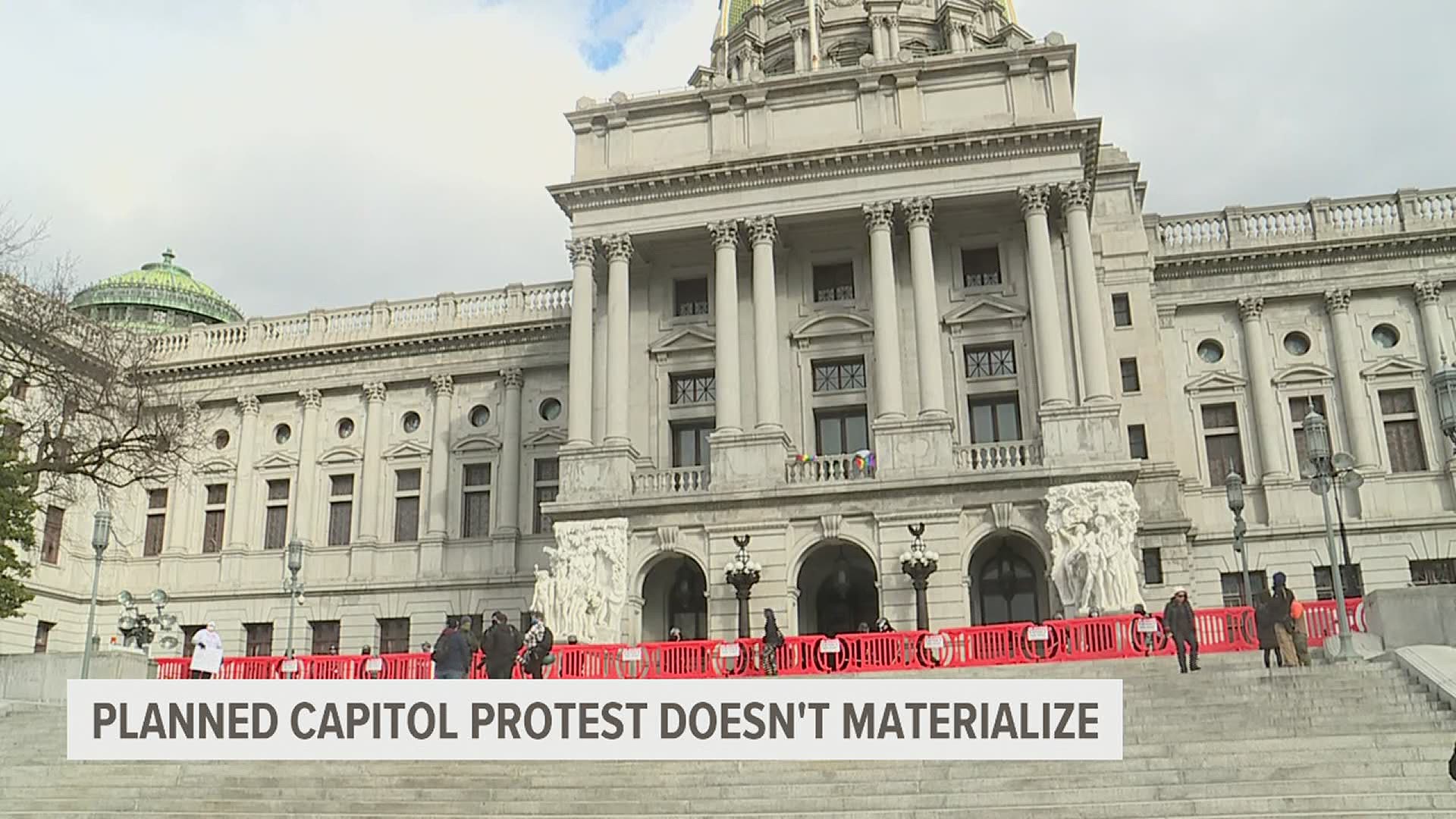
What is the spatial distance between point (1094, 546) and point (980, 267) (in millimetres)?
11001

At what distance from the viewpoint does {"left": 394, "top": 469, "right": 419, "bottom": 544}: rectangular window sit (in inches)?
1781

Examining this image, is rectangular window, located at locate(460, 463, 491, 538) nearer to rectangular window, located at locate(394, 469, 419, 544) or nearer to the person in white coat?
rectangular window, located at locate(394, 469, 419, 544)

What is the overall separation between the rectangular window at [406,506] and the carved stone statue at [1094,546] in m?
23.3

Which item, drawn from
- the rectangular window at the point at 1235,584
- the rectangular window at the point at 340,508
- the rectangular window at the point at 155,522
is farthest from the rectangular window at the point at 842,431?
the rectangular window at the point at 155,522

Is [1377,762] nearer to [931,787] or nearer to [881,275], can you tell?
[931,787]

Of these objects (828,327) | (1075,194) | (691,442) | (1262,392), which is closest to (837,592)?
(691,442)

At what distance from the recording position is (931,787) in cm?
1534

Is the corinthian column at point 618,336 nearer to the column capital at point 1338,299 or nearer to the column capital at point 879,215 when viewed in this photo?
the column capital at point 879,215

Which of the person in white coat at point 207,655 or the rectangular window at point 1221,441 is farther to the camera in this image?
the rectangular window at point 1221,441

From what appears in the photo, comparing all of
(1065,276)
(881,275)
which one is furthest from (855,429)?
(1065,276)

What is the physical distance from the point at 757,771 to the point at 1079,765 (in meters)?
4.00

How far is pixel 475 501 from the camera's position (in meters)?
45.0

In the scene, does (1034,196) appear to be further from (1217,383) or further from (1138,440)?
(1217,383)
